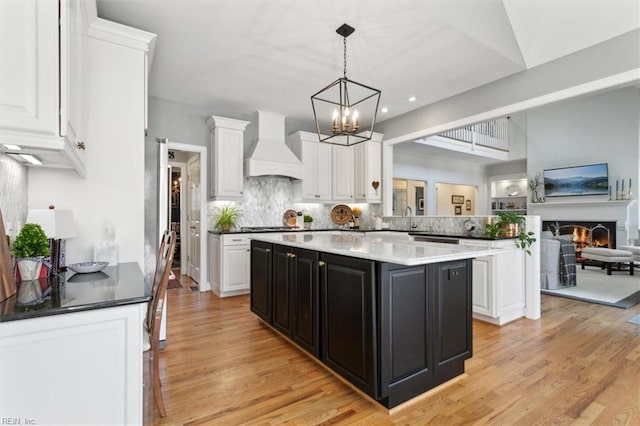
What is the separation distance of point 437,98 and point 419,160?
13.7ft

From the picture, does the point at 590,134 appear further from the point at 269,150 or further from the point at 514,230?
the point at 269,150

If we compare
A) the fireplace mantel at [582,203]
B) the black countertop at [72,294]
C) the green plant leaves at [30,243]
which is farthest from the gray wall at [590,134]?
the green plant leaves at [30,243]

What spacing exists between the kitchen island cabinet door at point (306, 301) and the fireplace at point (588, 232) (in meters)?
7.50

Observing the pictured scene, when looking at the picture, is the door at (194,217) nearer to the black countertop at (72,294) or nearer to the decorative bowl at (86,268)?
the decorative bowl at (86,268)

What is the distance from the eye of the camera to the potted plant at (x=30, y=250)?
5.35ft

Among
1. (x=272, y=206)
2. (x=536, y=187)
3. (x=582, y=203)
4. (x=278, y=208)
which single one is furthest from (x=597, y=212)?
(x=272, y=206)

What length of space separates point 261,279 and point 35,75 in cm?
248

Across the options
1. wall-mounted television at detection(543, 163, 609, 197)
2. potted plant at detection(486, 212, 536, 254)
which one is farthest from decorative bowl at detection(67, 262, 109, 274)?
wall-mounted television at detection(543, 163, 609, 197)

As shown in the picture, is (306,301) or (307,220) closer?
(306,301)

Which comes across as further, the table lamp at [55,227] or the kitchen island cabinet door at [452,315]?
the kitchen island cabinet door at [452,315]

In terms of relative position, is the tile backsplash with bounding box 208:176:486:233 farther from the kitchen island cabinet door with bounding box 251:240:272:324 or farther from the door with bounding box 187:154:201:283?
the kitchen island cabinet door with bounding box 251:240:272:324

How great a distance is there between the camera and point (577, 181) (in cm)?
A: 802

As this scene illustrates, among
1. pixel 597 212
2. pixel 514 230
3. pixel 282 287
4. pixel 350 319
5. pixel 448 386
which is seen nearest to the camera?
pixel 350 319

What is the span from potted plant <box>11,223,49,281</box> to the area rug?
5891mm
